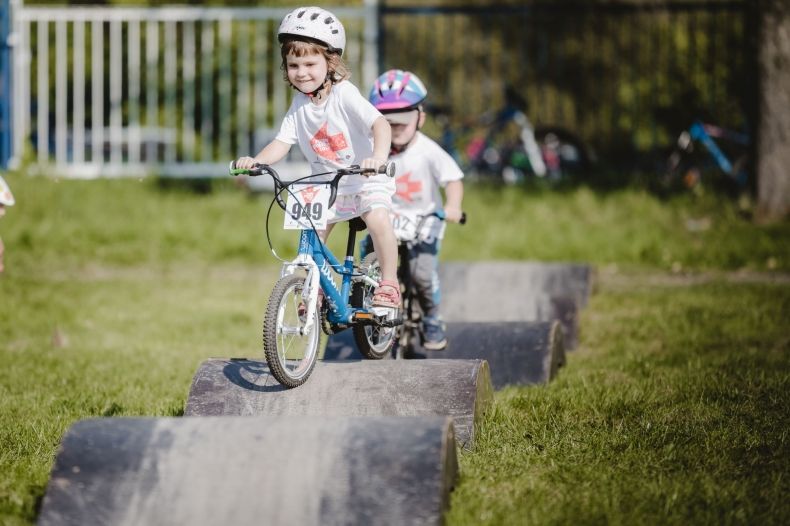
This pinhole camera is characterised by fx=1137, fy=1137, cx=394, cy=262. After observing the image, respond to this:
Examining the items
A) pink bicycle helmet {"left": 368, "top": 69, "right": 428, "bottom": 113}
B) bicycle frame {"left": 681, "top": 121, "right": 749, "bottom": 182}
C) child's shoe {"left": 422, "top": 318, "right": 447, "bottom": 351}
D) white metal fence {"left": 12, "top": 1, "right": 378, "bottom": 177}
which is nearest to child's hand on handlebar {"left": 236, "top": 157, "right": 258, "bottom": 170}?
pink bicycle helmet {"left": 368, "top": 69, "right": 428, "bottom": 113}

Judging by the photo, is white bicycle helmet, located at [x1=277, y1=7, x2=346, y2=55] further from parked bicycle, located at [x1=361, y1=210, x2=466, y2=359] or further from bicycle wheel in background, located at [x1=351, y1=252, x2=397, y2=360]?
parked bicycle, located at [x1=361, y1=210, x2=466, y2=359]

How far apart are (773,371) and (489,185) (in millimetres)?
7496

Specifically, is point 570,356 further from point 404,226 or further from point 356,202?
point 356,202

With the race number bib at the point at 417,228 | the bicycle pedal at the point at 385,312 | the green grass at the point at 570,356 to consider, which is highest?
the race number bib at the point at 417,228

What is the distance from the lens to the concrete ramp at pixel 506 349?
6.37 metres

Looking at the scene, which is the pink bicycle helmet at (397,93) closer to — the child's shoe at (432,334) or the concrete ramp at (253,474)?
the child's shoe at (432,334)

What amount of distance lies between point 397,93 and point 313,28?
119cm

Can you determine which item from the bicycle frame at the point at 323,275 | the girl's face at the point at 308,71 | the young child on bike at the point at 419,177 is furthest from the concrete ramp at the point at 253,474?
the young child on bike at the point at 419,177

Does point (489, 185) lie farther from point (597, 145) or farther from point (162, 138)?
point (597, 145)

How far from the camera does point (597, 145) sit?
23.2 m

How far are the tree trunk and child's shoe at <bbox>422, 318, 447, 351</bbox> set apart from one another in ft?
20.1

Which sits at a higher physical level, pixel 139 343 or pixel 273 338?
pixel 273 338

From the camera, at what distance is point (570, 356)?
7.45 meters

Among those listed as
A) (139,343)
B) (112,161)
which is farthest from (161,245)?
(139,343)
